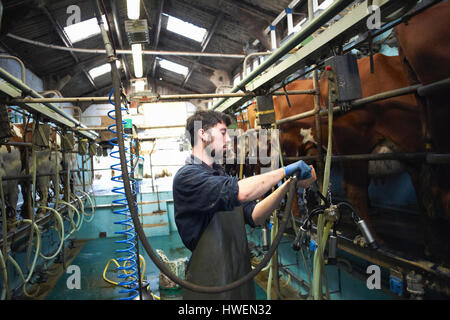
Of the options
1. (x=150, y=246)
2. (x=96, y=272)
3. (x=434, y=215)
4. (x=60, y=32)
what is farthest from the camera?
(x=60, y=32)

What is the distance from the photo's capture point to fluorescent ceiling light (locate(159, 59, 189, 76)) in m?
12.1

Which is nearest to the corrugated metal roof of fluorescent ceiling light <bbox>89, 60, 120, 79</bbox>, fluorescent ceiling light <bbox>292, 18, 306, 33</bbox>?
fluorescent ceiling light <bbox>89, 60, 120, 79</bbox>

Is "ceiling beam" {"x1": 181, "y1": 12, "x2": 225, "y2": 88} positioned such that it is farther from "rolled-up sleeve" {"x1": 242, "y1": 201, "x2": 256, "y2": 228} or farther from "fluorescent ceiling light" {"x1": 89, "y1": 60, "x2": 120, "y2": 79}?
"rolled-up sleeve" {"x1": 242, "y1": 201, "x2": 256, "y2": 228}

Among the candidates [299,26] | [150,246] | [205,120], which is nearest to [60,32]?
[299,26]

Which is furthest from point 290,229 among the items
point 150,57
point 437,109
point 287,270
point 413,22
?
point 150,57

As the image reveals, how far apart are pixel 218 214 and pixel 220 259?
0.25m

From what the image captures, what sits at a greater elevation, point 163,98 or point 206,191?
point 163,98

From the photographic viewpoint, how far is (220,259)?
1.50 metres

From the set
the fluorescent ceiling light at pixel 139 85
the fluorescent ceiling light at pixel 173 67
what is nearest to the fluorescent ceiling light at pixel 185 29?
the fluorescent ceiling light at pixel 173 67

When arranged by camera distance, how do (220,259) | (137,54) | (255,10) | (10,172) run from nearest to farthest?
(220,259)
(137,54)
(10,172)
(255,10)

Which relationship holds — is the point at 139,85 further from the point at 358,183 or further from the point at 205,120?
the point at 358,183

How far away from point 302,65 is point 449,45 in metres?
0.91

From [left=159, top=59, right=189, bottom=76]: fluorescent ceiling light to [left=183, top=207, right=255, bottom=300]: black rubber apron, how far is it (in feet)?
37.8
